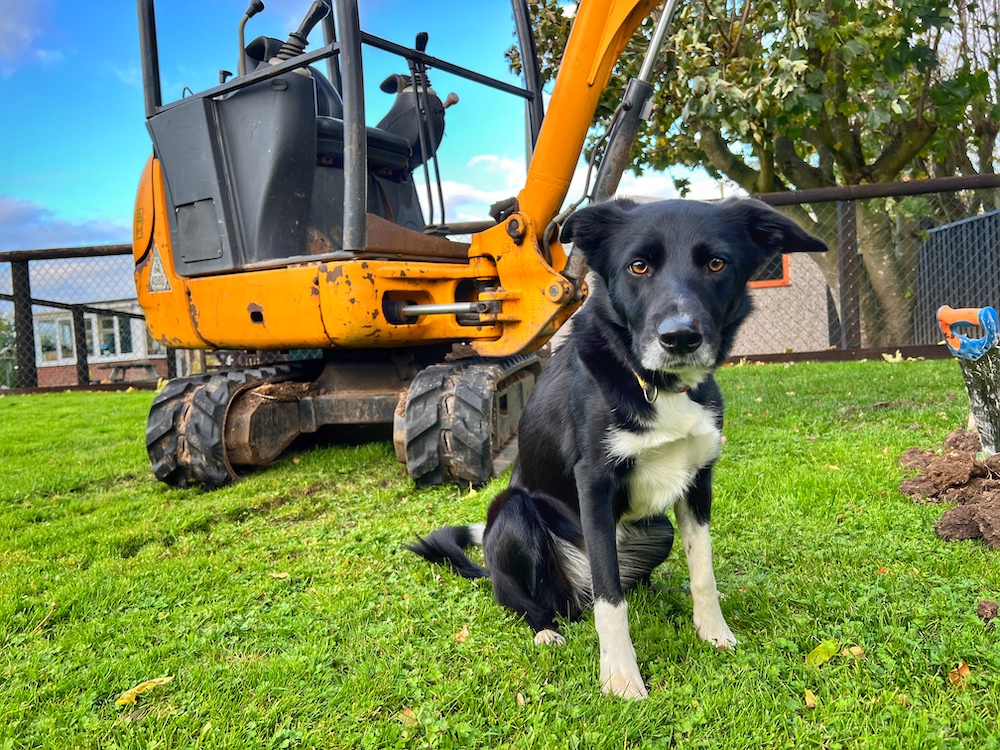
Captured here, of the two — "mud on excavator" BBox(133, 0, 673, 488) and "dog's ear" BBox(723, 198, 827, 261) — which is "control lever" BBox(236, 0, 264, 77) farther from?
"dog's ear" BBox(723, 198, 827, 261)

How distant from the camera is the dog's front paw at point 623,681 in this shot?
154 centimetres

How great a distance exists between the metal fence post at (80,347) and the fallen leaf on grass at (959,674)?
999 centimetres

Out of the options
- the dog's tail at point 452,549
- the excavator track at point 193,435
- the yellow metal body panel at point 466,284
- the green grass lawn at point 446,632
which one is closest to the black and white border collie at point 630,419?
the green grass lawn at point 446,632

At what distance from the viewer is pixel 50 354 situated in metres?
9.97

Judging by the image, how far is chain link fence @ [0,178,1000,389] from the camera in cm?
746

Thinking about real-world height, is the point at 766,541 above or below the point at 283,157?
below

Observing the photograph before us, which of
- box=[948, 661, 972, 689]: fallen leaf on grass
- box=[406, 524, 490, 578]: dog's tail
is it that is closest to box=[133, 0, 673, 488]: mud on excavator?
box=[406, 524, 490, 578]: dog's tail

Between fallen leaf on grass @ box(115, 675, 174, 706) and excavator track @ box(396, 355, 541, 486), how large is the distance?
69.8 inches

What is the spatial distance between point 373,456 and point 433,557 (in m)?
2.02

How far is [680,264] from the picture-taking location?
5.23ft

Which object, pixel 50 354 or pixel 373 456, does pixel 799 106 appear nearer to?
pixel 373 456

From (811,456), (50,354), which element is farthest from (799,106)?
(50,354)

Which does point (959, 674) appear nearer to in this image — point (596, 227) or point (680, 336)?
point (680, 336)

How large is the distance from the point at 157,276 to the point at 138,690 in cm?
305
